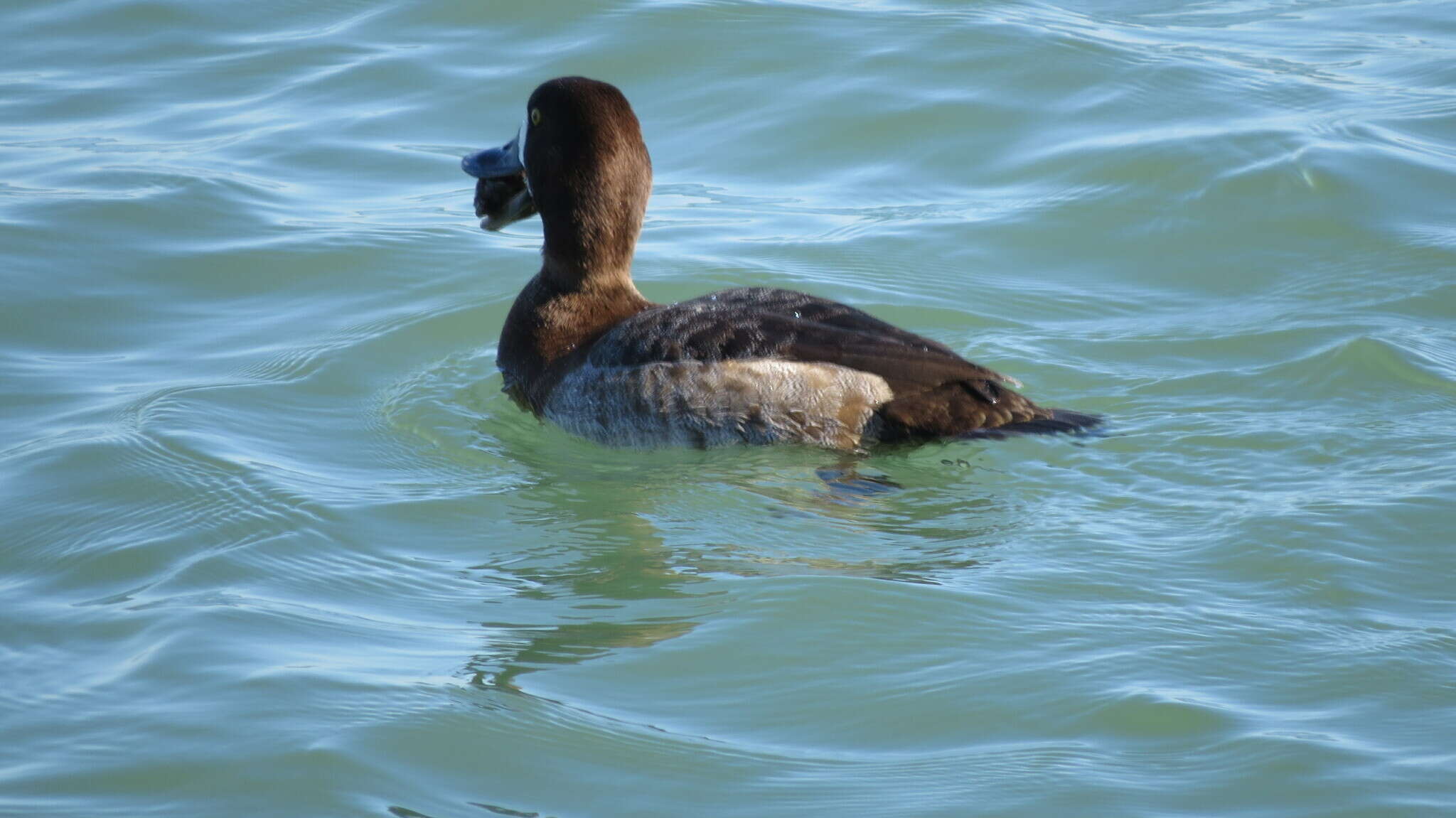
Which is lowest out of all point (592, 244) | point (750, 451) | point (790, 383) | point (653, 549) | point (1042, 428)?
point (653, 549)

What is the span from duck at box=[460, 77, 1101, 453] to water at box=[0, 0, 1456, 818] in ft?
0.51

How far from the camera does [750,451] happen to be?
5.99m

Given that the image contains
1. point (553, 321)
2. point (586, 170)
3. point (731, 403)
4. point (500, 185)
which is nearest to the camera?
point (731, 403)

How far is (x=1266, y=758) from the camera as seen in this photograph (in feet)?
12.7

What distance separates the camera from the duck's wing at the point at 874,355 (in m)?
5.79

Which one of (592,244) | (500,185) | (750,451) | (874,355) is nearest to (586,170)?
(592,244)

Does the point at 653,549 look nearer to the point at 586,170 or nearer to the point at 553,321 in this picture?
the point at 553,321

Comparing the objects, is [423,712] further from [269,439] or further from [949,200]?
[949,200]

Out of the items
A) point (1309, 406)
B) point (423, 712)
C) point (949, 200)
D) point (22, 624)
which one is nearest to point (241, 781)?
point (423, 712)

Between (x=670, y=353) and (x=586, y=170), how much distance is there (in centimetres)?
95

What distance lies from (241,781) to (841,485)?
7.94 feet

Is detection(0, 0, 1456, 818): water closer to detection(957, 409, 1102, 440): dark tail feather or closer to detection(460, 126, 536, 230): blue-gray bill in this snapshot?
detection(957, 409, 1102, 440): dark tail feather

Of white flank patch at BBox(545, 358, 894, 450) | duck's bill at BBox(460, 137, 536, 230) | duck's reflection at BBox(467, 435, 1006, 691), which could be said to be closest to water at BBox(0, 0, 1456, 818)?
duck's reflection at BBox(467, 435, 1006, 691)

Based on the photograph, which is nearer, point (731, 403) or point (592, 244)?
point (731, 403)
